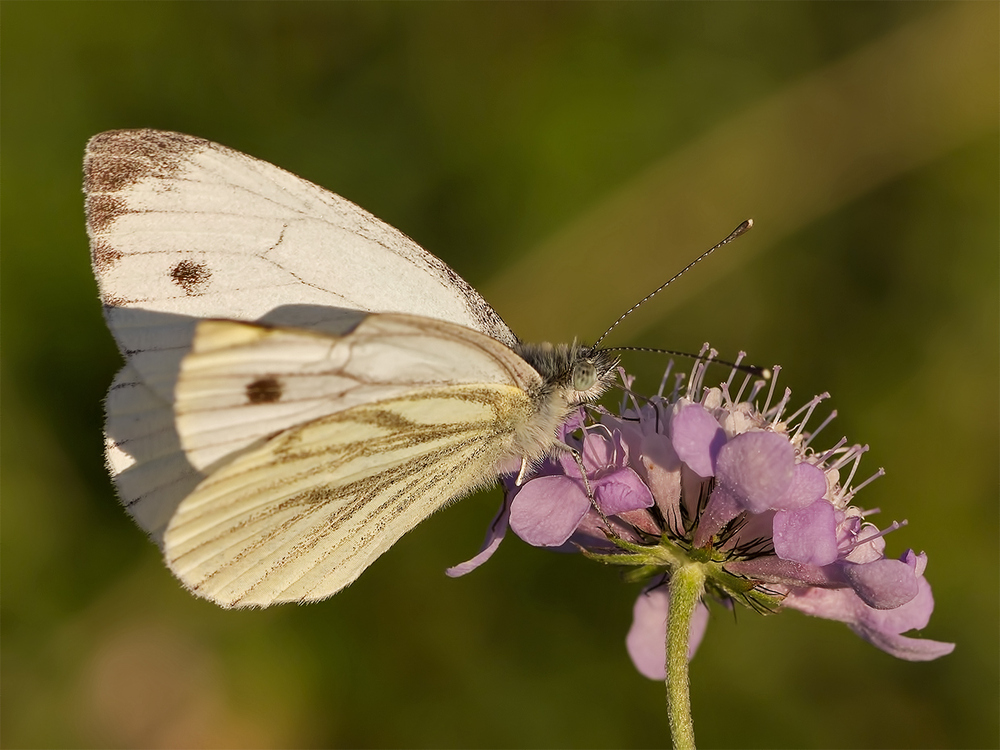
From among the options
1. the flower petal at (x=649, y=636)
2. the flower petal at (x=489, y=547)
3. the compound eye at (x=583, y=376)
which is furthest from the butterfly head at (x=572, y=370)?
the flower petal at (x=649, y=636)

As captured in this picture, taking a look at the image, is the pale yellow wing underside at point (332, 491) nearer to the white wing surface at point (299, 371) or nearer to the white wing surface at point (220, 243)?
the white wing surface at point (299, 371)

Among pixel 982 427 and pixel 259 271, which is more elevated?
pixel 982 427

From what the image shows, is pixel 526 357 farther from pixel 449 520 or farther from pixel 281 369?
pixel 449 520

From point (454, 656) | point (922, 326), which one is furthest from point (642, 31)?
point (454, 656)

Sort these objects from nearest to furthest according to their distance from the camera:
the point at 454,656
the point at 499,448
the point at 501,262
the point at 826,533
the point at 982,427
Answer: the point at 826,533
the point at 499,448
the point at 454,656
the point at 982,427
the point at 501,262

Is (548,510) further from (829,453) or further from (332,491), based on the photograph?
(829,453)

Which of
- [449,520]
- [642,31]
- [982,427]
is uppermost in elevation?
[642,31]
